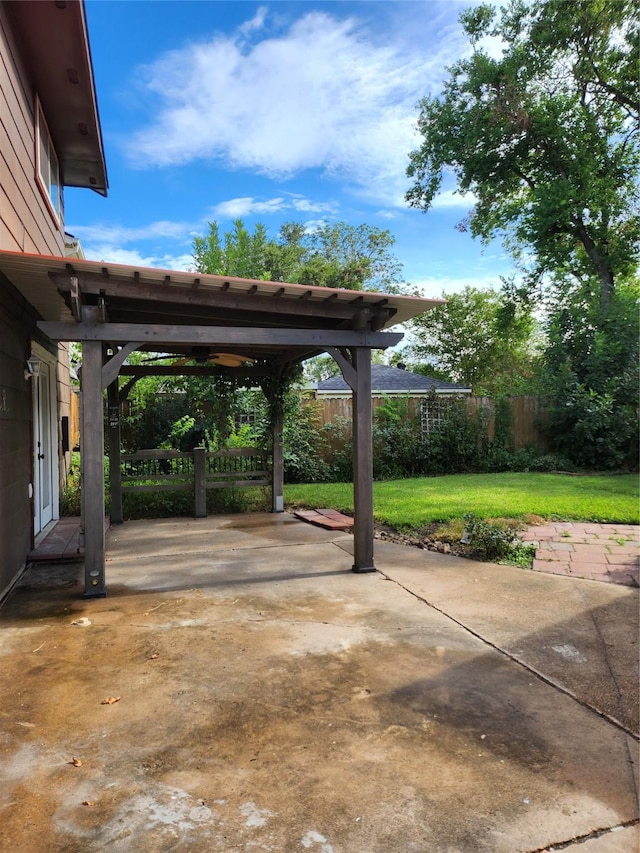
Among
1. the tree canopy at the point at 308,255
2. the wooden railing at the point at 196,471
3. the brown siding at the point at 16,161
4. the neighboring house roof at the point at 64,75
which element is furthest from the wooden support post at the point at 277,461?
the tree canopy at the point at 308,255

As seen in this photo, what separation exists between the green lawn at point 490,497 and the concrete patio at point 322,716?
2.42 m

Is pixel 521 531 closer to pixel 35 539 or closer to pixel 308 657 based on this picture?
pixel 308 657

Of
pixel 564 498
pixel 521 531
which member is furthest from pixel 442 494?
pixel 521 531

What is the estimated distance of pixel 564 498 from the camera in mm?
8266

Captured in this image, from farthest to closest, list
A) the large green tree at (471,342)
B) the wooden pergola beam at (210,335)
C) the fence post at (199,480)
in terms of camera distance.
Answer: the large green tree at (471,342), the fence post at (199,480), the wooden pergola beam at (210,335)

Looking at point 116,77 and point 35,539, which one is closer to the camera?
point 35,539

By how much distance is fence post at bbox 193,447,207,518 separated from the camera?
8.24 metres

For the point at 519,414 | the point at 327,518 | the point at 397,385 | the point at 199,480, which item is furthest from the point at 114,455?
the point at 519,414

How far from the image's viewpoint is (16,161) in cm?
503

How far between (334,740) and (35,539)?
187 inches

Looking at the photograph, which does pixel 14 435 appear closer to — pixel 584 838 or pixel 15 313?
pixel 15 313

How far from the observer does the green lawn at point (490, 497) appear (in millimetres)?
7184

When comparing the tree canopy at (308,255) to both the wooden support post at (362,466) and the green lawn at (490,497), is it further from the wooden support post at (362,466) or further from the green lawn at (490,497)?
the wooden support post at (362,466)

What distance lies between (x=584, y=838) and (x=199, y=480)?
6949 millimetres
